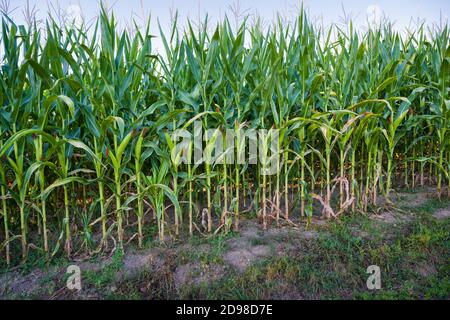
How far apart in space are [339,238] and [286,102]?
3.95 ft

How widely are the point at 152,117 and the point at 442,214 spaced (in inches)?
114

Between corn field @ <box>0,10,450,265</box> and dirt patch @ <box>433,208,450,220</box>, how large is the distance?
0.33 m

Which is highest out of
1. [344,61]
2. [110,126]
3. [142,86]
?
[344,61]

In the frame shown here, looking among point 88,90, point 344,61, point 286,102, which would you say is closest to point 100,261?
point 88,90

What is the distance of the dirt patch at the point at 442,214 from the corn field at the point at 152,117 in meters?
0.33

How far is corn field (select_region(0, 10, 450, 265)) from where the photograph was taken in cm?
217

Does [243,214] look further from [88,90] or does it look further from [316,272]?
[88,90]

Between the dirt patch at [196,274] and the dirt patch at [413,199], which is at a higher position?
the dirt patch at [413,199]

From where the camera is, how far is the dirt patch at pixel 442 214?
9.33ft

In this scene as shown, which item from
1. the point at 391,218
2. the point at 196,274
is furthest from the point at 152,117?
the point at 391,218

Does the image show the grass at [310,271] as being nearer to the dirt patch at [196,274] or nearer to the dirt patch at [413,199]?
the dirt patch at [196,274]

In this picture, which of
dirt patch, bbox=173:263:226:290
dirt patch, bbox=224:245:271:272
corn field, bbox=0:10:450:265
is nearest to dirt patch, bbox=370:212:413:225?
corn field, bbox=0:10:450:265

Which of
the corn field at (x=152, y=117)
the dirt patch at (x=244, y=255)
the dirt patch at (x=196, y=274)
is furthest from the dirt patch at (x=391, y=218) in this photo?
the dirt patch at (x=196, y=274)

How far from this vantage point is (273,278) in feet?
6.63
